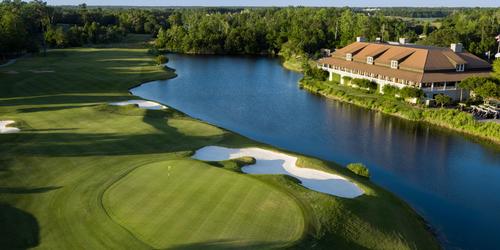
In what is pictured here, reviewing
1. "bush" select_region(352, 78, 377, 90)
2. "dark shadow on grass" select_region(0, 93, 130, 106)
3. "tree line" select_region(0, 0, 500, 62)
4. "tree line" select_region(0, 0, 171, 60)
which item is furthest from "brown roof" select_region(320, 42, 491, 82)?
"tree line" select_region(0, 0, 171, 60)

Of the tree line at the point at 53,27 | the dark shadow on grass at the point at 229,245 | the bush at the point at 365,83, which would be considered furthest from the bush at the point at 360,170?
the tree line at the point at 53,27

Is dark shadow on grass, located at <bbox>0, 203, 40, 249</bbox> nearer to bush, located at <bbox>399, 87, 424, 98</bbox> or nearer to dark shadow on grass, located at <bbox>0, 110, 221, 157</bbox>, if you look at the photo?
dark shadow on grass, located at <bbox>0, 110, 221, 157</bbox>

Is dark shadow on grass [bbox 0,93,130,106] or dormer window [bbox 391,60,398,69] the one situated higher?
dormer window [bbox 391,60,398,69]

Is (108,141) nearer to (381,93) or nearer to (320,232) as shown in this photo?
(320,232)

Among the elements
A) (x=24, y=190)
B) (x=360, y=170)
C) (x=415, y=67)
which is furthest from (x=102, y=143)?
(x=415, y=67)

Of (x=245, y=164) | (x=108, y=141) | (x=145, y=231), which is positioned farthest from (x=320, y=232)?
(x=108, y=141)

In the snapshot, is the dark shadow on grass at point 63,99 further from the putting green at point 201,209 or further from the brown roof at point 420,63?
the brown roof at point 420,63
